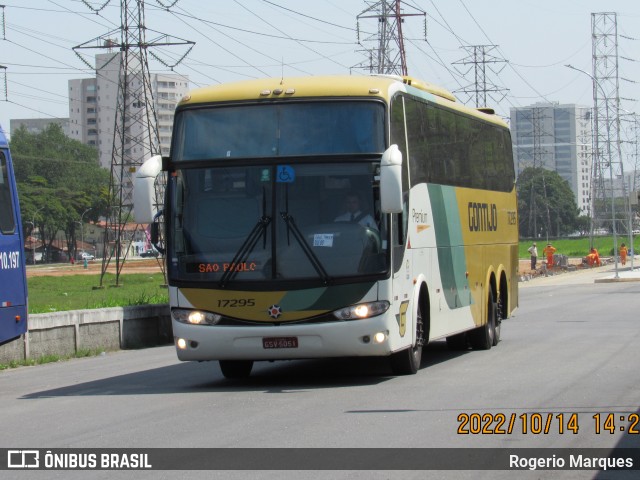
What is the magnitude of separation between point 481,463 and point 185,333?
6.11 m

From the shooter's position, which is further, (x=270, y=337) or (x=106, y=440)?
(x=270, y=337)

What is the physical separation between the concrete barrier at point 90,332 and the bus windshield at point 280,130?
7508 mm

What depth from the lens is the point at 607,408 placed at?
11.4m

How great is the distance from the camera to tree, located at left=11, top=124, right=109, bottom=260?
13575 cm

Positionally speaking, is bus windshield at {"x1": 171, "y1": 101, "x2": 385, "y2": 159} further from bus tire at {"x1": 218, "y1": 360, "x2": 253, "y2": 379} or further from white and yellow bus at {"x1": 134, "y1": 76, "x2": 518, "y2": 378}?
bus tire at {"x1": 218, "y1": 360, "x2": 253, "y2": 379}

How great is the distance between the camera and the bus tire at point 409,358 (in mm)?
15008

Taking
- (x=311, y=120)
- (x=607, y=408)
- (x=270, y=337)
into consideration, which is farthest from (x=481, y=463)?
(x=311, y=120)

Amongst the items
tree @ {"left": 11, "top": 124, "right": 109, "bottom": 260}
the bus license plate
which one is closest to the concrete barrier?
the bus license plate

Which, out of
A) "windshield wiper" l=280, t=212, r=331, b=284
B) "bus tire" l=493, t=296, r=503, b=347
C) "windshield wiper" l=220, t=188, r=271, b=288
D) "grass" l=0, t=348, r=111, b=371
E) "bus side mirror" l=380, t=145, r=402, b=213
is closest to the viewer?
"bus side mirror" l=380, t=145, r=402, b=213

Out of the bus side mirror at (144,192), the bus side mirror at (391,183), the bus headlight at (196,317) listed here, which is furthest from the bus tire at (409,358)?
the bus side mirror at (144,192)

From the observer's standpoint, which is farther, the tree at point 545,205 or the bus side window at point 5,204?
the tree at point 545,205

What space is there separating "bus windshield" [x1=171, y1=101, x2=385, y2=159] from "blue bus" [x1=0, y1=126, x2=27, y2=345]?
4479 mm

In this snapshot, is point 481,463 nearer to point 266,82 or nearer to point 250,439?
point 250,439

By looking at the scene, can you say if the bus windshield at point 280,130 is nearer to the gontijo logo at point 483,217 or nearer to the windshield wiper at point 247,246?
the windshield wiper at point 247,246
